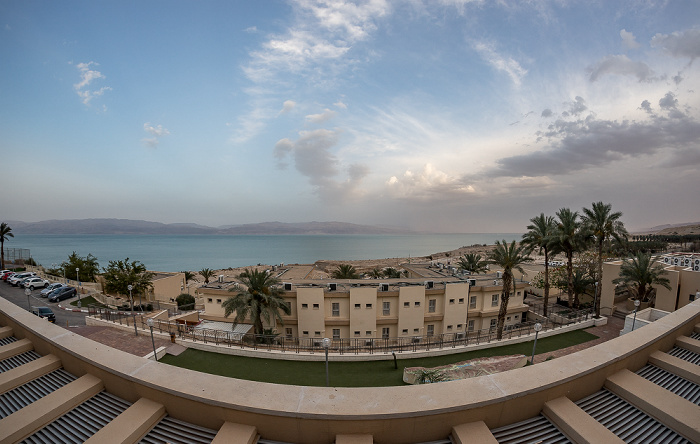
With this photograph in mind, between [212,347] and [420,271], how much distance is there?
24.3 metres

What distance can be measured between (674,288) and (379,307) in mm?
25173

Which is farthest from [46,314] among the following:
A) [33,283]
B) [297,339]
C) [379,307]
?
[379,307]

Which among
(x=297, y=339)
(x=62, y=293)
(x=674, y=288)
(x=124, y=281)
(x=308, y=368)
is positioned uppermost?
(x=674, y=288)

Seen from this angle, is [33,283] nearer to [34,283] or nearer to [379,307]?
[34,283]

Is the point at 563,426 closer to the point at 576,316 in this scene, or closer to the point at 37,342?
the point at 37,342

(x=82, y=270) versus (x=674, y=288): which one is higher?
(x=674, y=288)

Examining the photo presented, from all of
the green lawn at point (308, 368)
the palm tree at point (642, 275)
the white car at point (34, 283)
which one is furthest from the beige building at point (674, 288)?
the white car at point (34, 283)

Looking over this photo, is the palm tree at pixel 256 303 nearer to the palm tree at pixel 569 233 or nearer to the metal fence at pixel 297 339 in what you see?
the metal fence at pixel 297 339

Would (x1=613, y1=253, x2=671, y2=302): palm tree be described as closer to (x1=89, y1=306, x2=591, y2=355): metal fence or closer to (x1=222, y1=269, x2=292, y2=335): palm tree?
(x1=89, y1=306, x2=591, y2=355): metal fence

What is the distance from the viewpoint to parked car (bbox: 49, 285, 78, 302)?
98.5 ft

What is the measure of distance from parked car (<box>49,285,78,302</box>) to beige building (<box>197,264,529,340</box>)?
17916mm

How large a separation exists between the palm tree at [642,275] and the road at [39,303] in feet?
152

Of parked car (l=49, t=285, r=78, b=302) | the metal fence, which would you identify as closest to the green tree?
parked car (l=49, t=285, r=78, b=302)

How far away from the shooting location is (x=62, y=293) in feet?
102
